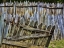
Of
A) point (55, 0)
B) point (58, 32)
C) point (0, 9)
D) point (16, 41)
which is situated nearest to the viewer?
point (16, 41)

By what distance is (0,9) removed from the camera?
15.2 meters

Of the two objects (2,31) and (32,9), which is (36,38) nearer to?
(2,31)

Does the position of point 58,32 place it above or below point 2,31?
below

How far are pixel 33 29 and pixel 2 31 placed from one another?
87cm

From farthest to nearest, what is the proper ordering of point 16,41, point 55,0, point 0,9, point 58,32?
point 55,0 → point 0,9 → point 58,32 → point 16,41

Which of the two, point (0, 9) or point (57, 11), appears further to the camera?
point (0, 9)

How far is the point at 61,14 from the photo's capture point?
44.5 ft

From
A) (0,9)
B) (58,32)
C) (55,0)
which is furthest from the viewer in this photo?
(55,0)

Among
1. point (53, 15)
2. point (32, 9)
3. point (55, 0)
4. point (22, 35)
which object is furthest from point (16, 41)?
point (55, 0)

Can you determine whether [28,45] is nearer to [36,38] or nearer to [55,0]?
[36,38]

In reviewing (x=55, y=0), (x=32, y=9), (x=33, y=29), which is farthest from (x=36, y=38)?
(x=55, y=0)

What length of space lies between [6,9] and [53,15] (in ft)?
11.8

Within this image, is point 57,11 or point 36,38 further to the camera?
point 57,11

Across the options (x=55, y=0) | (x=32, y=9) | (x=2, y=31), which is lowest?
(x=55, y=0)
